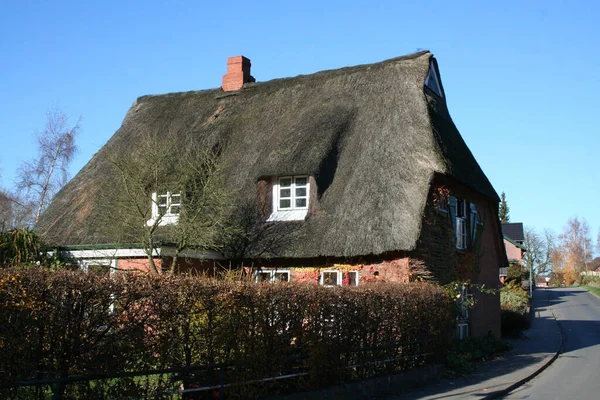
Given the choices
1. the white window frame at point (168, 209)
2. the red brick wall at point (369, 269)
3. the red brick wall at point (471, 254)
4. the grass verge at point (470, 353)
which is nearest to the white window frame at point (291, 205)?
the red brick wall at point (369, 269)

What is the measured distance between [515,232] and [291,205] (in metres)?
63.9

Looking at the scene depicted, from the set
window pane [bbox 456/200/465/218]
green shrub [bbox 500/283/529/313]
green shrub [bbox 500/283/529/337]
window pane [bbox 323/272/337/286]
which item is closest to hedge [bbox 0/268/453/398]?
window pane [bbox 323/272/337/286]

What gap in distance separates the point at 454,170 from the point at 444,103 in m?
4.75

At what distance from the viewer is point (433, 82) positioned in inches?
816

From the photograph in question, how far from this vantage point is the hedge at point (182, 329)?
6.64m

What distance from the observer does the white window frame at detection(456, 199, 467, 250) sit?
1944 cm

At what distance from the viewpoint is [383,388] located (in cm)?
1182

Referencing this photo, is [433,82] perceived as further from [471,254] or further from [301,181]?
[301,181]

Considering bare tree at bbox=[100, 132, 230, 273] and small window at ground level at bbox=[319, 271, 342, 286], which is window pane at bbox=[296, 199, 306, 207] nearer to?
bare tree at bbox=[100, 132, 230, 273]

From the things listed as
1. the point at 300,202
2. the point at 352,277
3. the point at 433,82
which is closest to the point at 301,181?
the point at 300,202

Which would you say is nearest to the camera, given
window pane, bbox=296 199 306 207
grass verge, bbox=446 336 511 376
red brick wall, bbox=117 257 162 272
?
grass verge, bbox=446 336 511 376

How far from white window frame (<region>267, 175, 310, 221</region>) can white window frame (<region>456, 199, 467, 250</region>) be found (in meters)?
5.17

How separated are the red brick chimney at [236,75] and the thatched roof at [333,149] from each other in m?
0.69

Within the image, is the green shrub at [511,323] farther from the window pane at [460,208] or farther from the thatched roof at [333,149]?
the window pane at [460,208]
